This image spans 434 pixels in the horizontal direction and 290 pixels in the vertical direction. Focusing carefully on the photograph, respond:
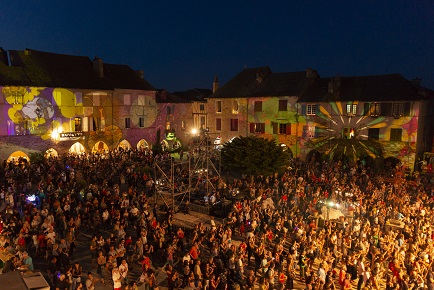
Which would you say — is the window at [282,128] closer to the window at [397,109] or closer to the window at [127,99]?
the window at [397,109]

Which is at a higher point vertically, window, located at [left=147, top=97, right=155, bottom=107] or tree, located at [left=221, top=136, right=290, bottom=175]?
window, located at [left=147, top=97, right=155, bottom=107]

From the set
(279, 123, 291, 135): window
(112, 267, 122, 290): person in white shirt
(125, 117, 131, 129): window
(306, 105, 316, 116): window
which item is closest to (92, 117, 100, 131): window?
(125, 117, 131, 129): window

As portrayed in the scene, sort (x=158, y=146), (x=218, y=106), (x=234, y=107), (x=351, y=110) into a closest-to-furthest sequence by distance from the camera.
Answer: (x=351, y=110), (x=158, y=146), (x=234, y=107), (x=218, y=106)

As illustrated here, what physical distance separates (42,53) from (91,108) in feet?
21.2

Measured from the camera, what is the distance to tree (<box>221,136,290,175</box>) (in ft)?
84.9

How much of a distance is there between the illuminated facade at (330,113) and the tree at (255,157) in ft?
31.2

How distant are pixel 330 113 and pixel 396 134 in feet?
19.3

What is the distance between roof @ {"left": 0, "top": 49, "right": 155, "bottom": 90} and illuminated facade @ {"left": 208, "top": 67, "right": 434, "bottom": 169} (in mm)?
10128

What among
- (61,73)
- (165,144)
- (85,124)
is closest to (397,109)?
(165,144)

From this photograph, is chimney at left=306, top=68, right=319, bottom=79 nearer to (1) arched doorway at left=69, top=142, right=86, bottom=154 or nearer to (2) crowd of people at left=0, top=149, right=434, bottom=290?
(2) crowd of people at left=0, top=149, right=434, bottom=290

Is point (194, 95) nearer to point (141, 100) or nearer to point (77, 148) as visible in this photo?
point (141, 100)

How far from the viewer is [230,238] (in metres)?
14.4

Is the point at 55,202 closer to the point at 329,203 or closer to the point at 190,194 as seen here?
the point at 190,194

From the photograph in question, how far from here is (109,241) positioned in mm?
12906
